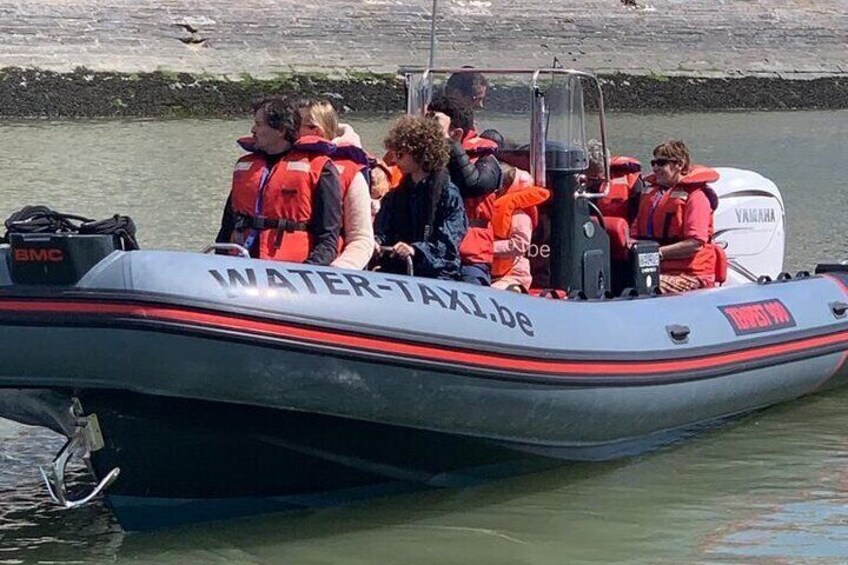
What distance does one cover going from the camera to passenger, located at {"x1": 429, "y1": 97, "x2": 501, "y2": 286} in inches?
243

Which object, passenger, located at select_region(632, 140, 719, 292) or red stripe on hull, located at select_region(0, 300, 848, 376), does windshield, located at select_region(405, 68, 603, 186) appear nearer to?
passenger, located at select_region(632, 140, 719, 292)

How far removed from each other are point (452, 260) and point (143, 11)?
19344 mm

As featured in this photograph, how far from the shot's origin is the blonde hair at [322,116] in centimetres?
571

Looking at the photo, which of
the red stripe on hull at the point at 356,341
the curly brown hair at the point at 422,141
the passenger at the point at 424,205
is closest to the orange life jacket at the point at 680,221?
the red stripe on hull at the point at 356,341

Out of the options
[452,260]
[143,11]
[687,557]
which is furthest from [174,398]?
[143,11]

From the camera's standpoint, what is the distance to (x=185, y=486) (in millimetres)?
5387

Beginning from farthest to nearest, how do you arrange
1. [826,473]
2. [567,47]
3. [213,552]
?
[567,47], [826,473], [213,552]

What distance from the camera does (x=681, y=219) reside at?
7133 millimetres

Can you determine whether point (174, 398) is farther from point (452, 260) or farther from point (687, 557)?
point (687, 557)

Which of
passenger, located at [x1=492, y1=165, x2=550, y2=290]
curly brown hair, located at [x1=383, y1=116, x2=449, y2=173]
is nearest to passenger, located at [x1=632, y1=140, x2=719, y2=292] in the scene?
passenger, located at [x1=492, y1=165, x2=550, y2=290]

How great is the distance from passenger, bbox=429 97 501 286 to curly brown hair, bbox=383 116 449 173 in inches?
9.5

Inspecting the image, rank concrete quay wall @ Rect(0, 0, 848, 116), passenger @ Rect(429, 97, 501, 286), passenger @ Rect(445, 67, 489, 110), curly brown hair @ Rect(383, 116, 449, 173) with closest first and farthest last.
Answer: curly brown hair @ Rect(383, 116, 449, 173)
passenger @ Rect(429, 97, 501, 286)
passenger @ Rect(445, 67, 489, 110)
concrete quay wall @ Rect(0, 0, 848, 116)

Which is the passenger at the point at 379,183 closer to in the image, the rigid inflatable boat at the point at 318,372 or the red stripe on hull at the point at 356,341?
the rigid inflatable boat at the point at 318,372

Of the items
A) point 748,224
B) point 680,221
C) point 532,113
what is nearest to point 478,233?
point 532,113
